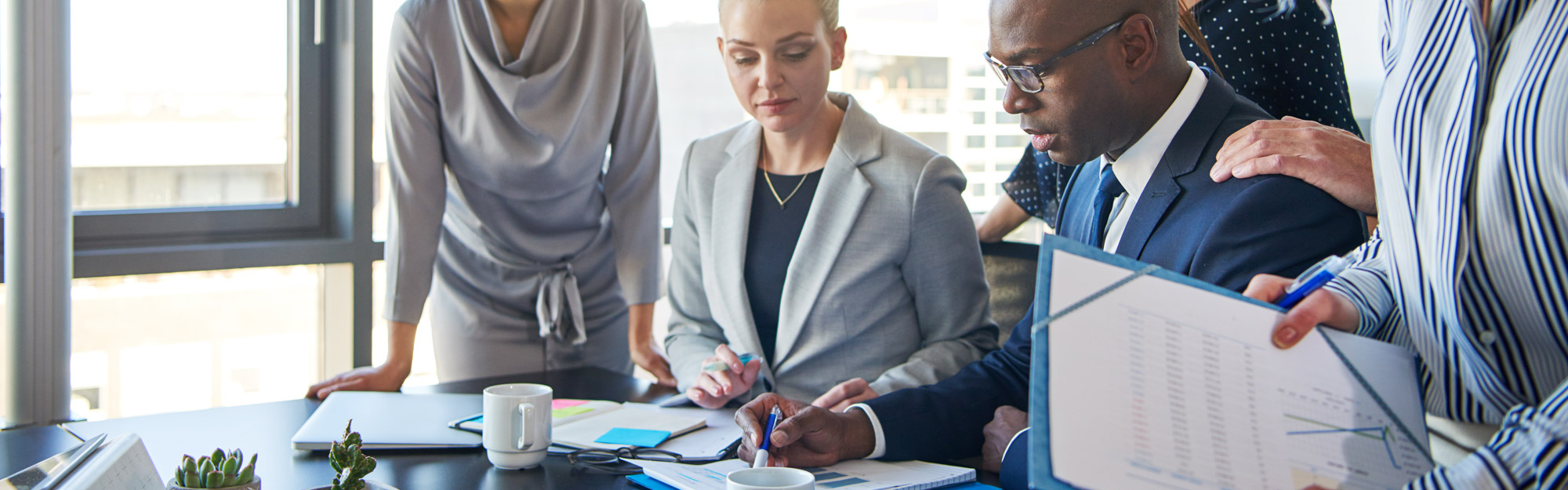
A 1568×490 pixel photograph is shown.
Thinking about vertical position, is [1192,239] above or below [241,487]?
above

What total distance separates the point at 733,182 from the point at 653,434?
2.42ft

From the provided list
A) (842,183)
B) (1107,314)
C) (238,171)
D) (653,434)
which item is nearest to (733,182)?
(842,183)

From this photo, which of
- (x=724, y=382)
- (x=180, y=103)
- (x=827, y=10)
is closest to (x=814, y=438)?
(x=724, y=382)

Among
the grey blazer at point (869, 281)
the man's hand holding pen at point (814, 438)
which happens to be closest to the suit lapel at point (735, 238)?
the grey blazer at point (869, 281)

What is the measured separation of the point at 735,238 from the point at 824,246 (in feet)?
0.58

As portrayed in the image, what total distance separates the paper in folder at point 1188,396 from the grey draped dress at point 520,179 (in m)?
1.52

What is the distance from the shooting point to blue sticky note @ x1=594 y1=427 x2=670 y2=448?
1.39 m

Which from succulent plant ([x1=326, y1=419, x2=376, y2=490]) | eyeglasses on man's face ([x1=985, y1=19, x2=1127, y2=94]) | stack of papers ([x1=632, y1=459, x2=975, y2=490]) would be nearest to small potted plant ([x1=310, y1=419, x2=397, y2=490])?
succulent plant ([x1=326, y1=419, x2=376, y2=490])

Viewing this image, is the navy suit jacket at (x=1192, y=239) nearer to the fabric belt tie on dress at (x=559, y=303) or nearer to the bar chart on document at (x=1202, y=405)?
the bar chart on document at (x=1202, y=405)

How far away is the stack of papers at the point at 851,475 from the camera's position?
3.95 ft

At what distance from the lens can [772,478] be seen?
1.03m

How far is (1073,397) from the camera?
0.76m

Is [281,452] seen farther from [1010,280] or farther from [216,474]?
[1010,280]

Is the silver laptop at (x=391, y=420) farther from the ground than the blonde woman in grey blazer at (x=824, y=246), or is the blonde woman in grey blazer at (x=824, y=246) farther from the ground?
the blonde woman in grey blazer at (x=824, y=246)
